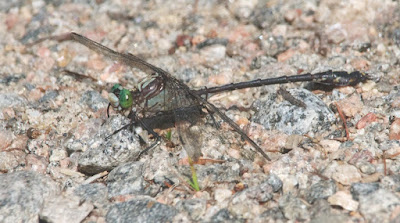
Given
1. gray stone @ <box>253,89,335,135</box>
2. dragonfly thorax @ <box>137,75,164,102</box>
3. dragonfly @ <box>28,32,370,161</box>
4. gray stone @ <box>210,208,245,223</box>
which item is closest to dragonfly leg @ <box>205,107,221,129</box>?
dragonfly @ <box>28,32,370,161</box>

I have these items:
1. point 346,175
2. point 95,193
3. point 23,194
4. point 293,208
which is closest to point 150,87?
point 95,193

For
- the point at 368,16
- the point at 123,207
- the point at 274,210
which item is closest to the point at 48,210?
the point at 123,207

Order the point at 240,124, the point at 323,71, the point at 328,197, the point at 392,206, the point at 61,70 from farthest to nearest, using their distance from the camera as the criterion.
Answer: the point at 61,70 < the point at 323,71 < the point at 240,124 < the point at 328,197 < the point at 392,206

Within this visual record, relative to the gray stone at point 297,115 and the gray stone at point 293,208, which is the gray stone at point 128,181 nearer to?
the gray stone at point 293,208

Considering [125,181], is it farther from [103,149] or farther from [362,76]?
[362,76]

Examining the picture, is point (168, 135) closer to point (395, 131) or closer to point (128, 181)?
point (128, 181)

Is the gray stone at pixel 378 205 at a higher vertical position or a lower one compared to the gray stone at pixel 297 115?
lower

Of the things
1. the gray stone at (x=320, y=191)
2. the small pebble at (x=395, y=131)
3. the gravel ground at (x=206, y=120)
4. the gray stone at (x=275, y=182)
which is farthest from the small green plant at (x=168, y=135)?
the small pebble at (x=395, y=131)
